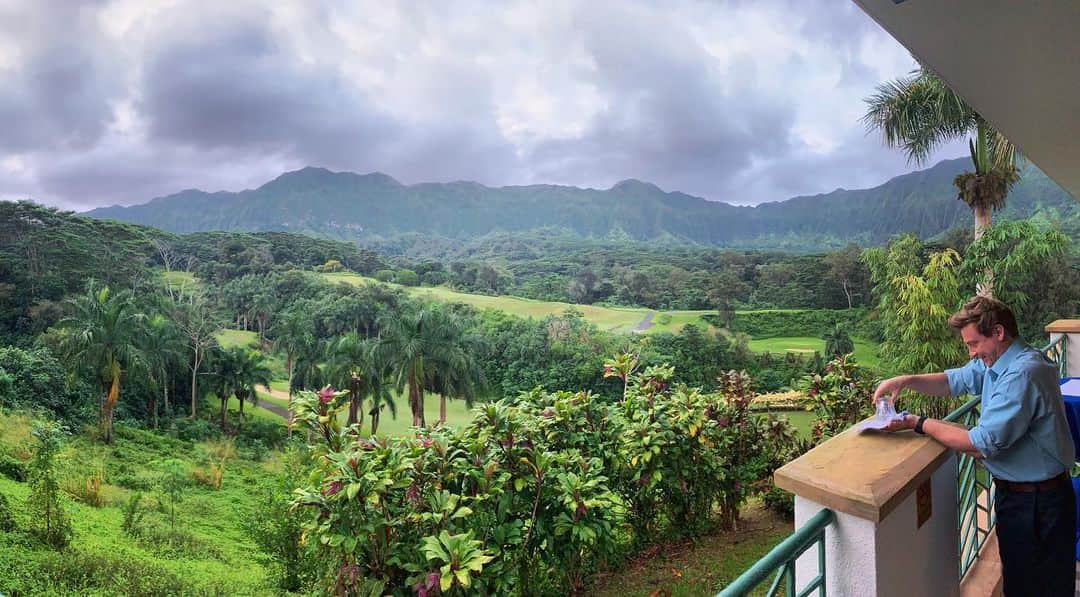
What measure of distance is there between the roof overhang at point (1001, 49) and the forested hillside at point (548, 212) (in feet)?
83.0

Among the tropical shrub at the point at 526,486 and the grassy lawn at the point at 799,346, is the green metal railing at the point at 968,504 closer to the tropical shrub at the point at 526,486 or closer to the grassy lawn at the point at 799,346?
the tropical shrub at the point at 526,486

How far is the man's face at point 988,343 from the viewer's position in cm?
114

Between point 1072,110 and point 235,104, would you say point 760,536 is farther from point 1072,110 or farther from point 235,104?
point 235,104

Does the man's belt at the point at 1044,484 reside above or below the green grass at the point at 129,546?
above

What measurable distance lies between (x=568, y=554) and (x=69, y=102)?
25.8 m

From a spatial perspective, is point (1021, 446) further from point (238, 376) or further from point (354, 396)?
point (238, 376)

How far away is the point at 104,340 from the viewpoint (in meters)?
Answer: 16.2

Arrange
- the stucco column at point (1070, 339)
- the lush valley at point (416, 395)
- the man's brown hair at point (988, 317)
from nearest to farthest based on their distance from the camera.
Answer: the man's brown hair at point (988, 317) < the lush valley at point (416, 395) < the stucco column at point (1070, 339)

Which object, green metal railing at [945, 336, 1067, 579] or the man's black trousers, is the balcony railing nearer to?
green metal railing at [945, 336, 1067, 579]

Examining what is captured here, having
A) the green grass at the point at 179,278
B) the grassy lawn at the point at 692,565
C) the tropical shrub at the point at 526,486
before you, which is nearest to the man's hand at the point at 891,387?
the tropical shrub at the point at 526,486

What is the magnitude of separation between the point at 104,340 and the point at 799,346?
21.9m

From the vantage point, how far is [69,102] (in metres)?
20.0

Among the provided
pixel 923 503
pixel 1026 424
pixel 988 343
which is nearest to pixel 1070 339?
pixel 988 343

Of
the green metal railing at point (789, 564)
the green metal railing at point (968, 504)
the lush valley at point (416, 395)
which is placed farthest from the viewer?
the lush valley at point (416, 395)
